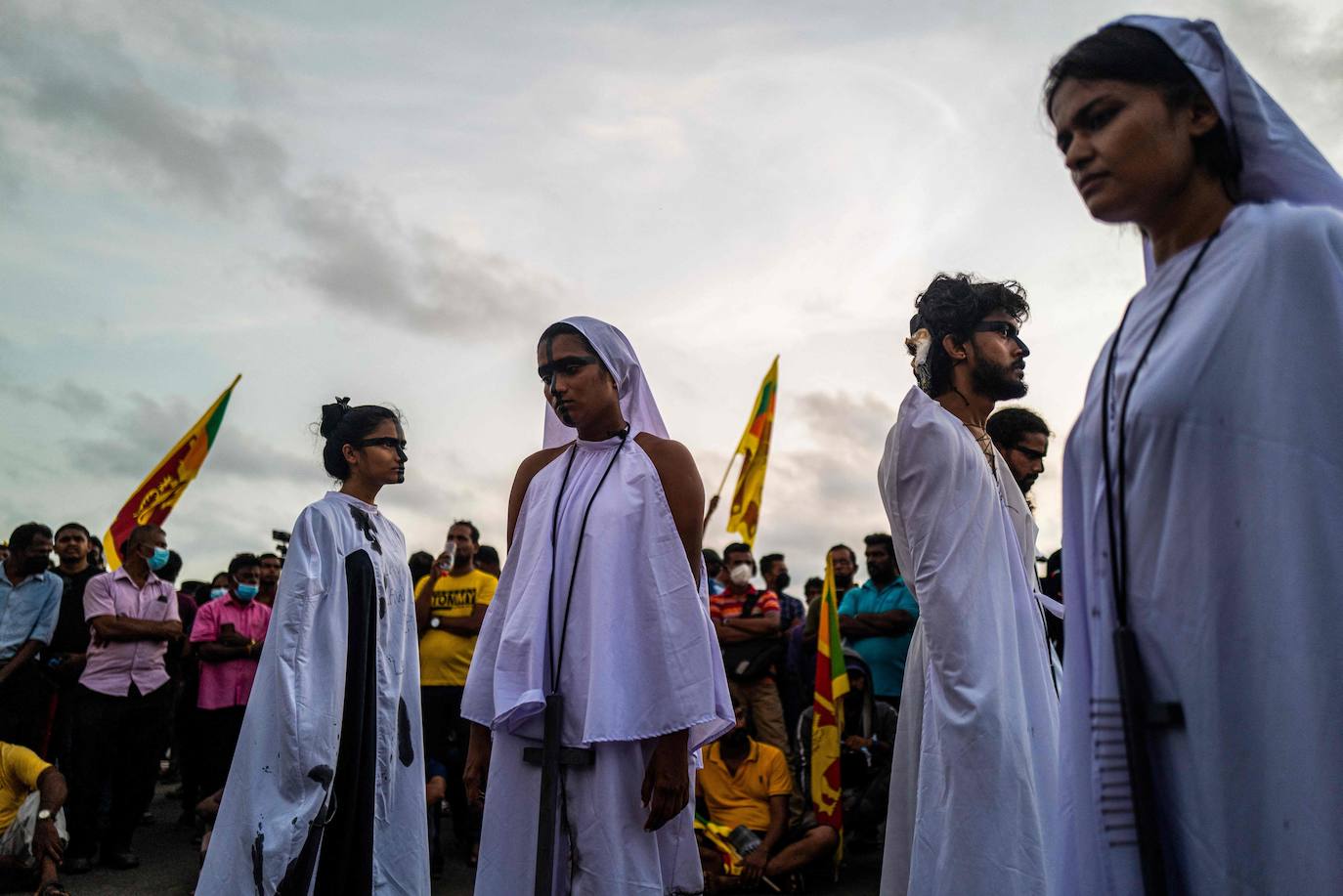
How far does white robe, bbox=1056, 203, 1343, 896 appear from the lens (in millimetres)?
1578

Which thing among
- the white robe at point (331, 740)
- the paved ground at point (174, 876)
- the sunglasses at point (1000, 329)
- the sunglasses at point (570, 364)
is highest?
the sunglasses at point (1000, 329)

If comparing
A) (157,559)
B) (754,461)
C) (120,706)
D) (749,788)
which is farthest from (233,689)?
(754,461)

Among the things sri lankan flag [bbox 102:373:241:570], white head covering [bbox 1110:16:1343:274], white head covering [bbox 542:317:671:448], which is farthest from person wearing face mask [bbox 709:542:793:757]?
white head covering [bbox 1110:16:1343:274]

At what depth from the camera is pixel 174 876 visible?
796 centimetres

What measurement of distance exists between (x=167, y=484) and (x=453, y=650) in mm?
4947

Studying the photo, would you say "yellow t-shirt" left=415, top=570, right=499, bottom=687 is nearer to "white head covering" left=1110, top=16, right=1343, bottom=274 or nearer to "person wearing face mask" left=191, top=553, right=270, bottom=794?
"person wearing face mask" left=191, top=553, right=270, bottom=794

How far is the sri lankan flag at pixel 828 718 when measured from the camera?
8.05 meters

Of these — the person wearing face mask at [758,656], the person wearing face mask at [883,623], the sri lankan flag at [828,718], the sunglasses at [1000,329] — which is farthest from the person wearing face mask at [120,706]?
the sunglasses at [1000,329]

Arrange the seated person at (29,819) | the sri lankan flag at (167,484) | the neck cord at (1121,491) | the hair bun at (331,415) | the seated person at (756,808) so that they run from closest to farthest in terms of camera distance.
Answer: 1. the neck cord at (1121,491)
2. the hair bun at (331,415)
3. the seated person at (29,819)
4. the seated person at (756,808)
5. the sri lankan flag at (167,484)

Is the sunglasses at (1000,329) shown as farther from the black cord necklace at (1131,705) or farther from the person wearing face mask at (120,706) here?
the person wearing face mask at (120,706)

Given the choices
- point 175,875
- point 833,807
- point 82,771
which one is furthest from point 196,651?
point 833,807

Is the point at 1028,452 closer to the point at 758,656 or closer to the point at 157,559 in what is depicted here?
the point at 758,656

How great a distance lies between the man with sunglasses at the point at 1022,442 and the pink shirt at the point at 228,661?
7.00 meters

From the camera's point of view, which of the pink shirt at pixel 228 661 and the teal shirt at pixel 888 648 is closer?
the teal shirt at pixel 888 648
